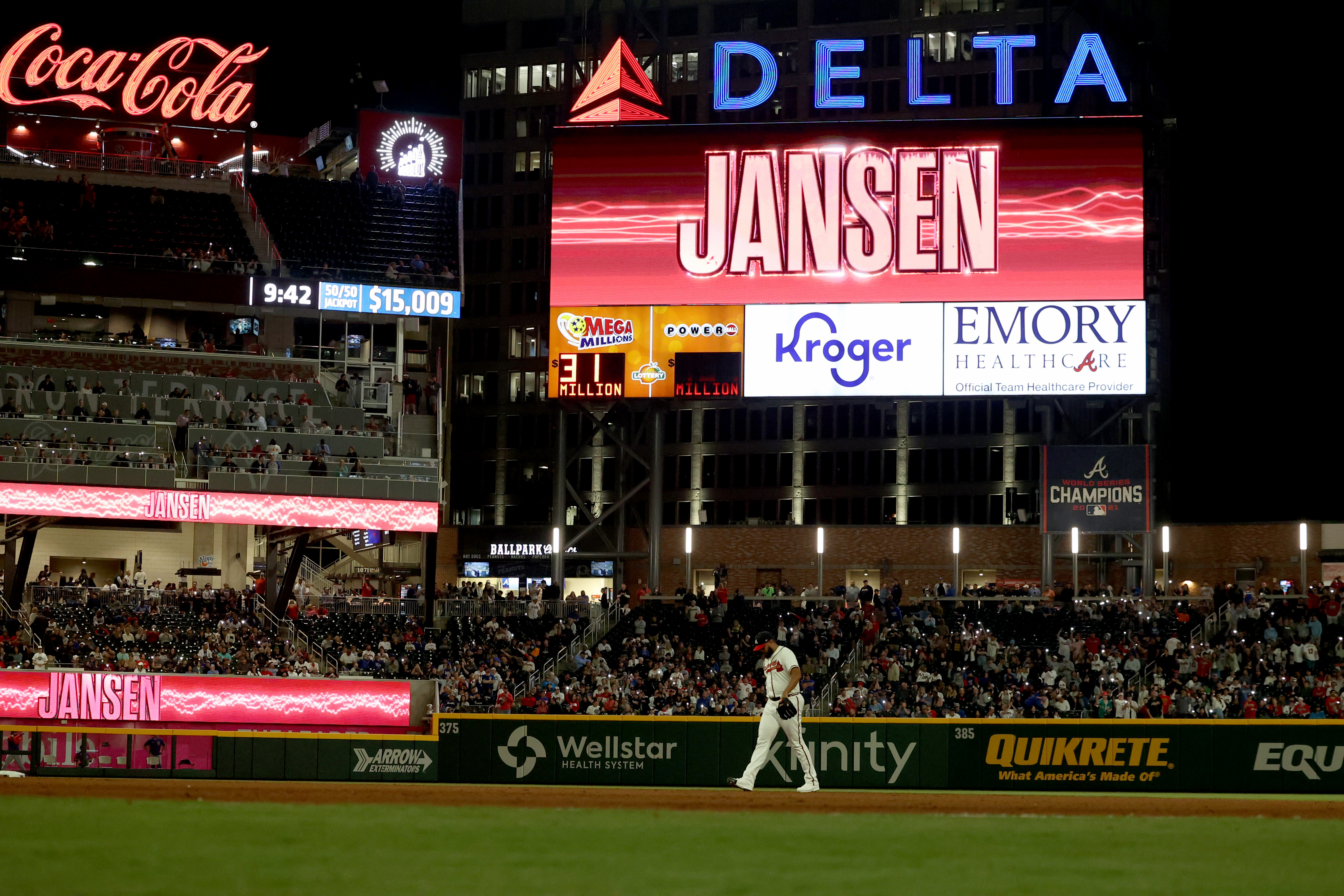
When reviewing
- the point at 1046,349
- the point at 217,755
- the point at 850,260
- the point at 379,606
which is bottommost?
the point at 217,755

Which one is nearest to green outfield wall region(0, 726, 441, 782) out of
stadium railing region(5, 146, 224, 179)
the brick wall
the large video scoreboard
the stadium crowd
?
the stadium crowd

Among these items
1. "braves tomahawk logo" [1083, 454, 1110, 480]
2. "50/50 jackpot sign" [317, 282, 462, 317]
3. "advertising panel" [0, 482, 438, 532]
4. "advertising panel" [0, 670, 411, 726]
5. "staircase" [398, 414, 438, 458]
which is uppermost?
"50/50 jackpot sign" [317, 282, 462, 317]

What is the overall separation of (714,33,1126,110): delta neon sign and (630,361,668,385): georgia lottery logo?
6.52 m

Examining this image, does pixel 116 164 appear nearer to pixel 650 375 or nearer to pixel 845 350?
pixel 650 375

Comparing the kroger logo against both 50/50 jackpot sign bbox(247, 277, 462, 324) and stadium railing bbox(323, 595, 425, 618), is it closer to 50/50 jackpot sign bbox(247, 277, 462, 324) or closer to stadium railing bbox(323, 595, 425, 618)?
50/50 jackpot sign bbox(247, 277, 462, 324)

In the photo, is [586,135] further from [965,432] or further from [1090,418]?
[965,432]

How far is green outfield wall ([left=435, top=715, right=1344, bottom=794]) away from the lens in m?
19.5

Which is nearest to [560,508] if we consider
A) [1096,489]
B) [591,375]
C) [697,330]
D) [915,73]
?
[591,375]

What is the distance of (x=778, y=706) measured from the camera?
15078 mm

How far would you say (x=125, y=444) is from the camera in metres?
31.8

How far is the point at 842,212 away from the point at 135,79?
21.3 meters

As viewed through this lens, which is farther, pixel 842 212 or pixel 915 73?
pixel 915 73

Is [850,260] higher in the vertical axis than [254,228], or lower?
lower

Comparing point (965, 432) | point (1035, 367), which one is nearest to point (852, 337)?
point (1035, 367)
